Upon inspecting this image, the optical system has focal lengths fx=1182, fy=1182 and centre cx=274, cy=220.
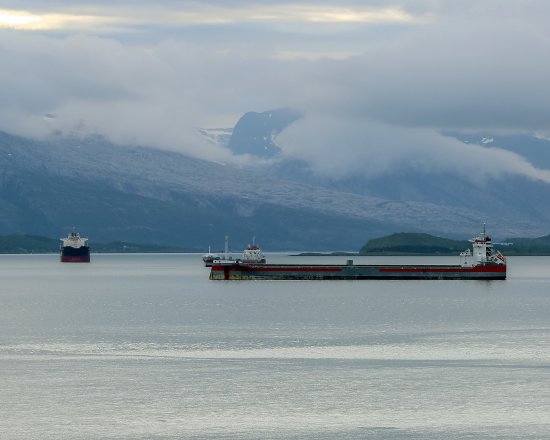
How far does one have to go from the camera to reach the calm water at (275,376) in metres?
67.1

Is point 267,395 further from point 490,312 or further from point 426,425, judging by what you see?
point 490,312

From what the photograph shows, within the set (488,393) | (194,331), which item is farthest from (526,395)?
(194,331)

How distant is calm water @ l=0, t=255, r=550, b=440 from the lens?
67.1 metres

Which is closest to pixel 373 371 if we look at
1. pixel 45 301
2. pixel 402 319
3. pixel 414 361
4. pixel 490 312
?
pixel 414 361

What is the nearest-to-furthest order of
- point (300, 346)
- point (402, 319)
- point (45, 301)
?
point (300, 346) → point (402, 319) → point (45, 301)

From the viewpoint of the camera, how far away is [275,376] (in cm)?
8638

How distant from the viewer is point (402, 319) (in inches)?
5674

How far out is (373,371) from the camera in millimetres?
89438

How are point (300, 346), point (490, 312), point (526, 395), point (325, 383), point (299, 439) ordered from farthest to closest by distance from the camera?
point (490, 312), point (300, 346), point (325, 383), point (526, 395), point (299, 439)

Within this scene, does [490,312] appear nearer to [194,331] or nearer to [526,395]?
[194,331]

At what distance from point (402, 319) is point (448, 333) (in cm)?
2048

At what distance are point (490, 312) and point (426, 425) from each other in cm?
9088

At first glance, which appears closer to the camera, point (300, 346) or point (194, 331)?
point (300, 346)

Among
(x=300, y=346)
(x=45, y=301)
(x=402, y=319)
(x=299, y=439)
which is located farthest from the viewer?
(x=45, y=301)
